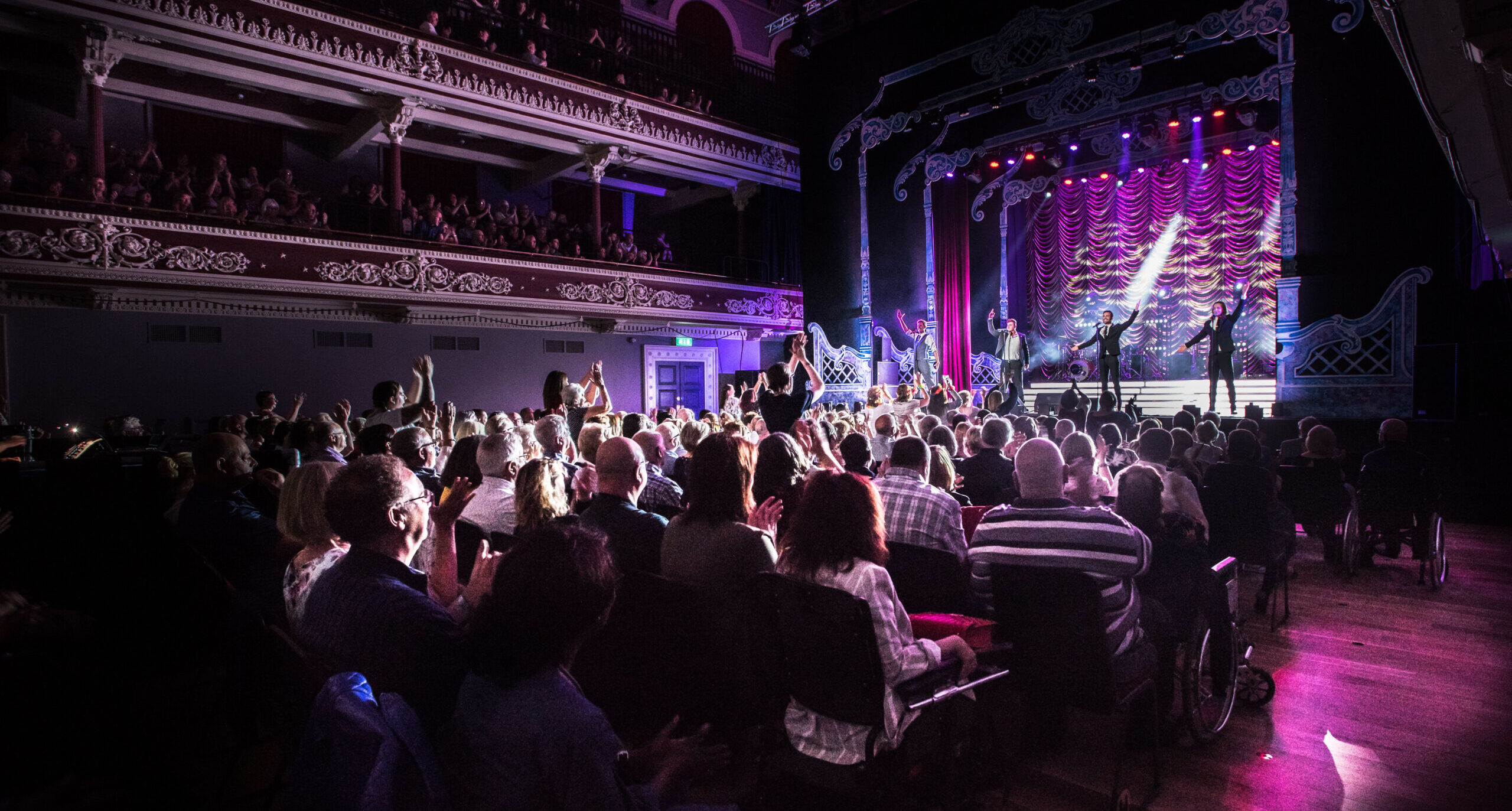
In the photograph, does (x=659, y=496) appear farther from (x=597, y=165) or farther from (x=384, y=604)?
(x=597, y=165)

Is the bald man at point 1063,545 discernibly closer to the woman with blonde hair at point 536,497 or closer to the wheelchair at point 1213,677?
the wheelchair at point 1213,677

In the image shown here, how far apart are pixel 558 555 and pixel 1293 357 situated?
961cm

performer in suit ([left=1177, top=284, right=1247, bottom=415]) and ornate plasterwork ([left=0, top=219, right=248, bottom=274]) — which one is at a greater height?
ornate plasterwork ([left=0, top=219, right=248, bottom=274])

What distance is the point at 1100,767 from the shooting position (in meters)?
2.68

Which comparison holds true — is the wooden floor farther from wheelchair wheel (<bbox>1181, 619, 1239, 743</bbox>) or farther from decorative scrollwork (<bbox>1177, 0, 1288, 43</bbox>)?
decorative scrollwork (<bbox>1177, 0, 1288, 43</bbox>)

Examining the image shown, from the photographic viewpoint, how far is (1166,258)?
13.4 metres

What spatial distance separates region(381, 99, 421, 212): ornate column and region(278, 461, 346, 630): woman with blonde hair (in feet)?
34.9

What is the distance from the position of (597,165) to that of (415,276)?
4242mm

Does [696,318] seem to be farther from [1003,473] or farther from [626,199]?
[1003,473]

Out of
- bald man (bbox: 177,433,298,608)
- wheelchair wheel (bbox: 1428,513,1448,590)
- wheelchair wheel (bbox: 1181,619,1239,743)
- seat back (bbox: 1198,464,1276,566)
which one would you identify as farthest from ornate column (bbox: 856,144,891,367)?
bald man (bbox: 177,433,298,608)

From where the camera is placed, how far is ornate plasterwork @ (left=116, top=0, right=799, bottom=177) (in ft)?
29.9

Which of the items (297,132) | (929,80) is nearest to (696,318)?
(929,80)

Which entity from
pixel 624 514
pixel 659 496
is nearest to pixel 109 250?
pixel 659 496

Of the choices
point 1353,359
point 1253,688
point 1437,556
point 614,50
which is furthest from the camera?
point 614,50
